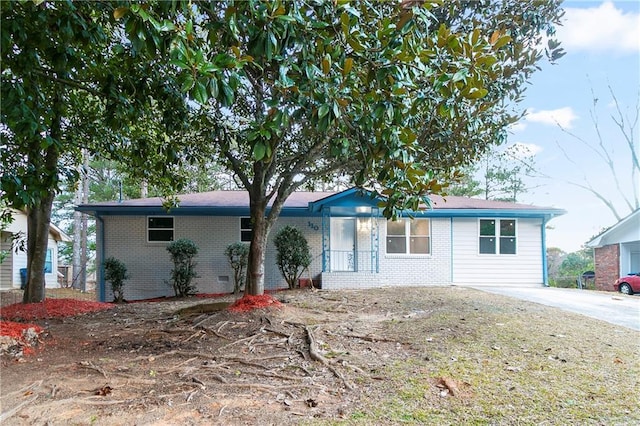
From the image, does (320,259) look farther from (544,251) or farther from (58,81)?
(58,81)

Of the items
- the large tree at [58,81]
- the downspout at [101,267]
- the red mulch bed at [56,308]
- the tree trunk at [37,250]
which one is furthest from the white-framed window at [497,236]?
the tree trunk at [37,250]

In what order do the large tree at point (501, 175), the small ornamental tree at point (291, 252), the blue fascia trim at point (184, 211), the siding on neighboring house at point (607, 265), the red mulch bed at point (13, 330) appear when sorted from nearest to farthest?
1. the red mulch bed at point (13, 330)
2. the small ornamental tree at point (291, 252)
3. the blue fascia trim at point (184, 211)
4. the siding on neighboring house at point (607, 265)
5. the large tree at point (501, 175)

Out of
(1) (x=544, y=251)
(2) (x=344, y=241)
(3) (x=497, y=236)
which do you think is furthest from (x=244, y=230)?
(1) (x=544, y=251)

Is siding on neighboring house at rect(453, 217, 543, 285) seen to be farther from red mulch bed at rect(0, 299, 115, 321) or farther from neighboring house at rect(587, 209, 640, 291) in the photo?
red mulch bed at rect(0, 299, 115, 321)

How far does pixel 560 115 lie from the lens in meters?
23.8

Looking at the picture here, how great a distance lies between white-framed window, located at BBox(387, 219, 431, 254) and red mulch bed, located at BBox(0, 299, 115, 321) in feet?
29.0

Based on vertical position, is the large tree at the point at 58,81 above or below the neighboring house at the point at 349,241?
above

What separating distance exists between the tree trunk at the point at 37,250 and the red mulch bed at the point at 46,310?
1.07 ft

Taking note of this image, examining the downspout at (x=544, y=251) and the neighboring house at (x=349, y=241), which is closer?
the neighboring house at (x=349, y=241)

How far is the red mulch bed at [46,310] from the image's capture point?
7.71 m

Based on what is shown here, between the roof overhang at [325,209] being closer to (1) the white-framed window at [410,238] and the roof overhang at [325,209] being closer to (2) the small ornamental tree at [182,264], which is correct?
(1) the white-framed window at [410,238]

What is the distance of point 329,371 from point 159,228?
1030cm

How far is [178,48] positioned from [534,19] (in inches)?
254

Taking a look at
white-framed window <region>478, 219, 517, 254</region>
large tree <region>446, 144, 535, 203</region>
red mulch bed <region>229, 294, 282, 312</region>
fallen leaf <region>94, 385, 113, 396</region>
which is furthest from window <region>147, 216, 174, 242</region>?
large tree <region>446, 144, 535, 203</region>
